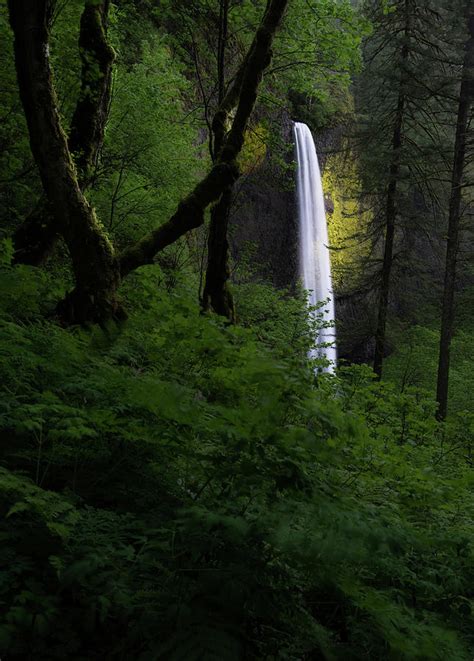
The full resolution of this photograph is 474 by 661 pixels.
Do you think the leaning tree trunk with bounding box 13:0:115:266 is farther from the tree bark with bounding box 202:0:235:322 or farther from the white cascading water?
the white cascading water

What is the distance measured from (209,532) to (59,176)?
4388 mm

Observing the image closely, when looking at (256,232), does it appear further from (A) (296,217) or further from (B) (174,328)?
(B) (174,328)

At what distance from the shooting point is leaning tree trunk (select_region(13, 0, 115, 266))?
6410mm

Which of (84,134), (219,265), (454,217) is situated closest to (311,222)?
(454,217)

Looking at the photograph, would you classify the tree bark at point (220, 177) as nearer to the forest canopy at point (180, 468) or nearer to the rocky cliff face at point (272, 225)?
the forest canopy at point (180, 468)

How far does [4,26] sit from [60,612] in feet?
24.0

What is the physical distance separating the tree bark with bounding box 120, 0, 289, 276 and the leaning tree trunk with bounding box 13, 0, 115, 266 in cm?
139

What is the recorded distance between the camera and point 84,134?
Answer: 6879 mm

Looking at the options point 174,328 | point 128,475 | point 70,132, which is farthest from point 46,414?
point 70,132

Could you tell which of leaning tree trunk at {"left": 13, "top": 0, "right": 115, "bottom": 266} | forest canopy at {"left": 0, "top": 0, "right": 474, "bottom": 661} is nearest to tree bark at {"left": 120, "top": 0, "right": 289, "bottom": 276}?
forest canopy at {"left": 0, "top": 0, "right": 474, "bottom": 661}

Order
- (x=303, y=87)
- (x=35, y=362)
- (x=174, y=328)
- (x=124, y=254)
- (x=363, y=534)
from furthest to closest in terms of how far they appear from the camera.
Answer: (x=303, y=87)
(x=124, y=254)
(x=174, y=328)
(x=35, y=362)
(x=363, y=534)

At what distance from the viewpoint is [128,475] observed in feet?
8.86

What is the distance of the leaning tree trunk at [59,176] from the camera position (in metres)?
4.87

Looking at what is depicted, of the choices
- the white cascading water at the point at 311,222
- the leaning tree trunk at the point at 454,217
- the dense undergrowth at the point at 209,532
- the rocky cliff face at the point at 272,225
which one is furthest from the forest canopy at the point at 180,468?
the white cascading water at the point at 311,222
